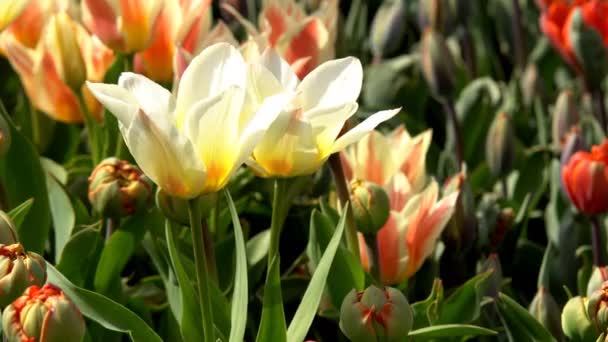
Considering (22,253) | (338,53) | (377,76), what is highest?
(22,253)

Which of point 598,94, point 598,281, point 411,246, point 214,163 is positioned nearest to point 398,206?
point 411,246

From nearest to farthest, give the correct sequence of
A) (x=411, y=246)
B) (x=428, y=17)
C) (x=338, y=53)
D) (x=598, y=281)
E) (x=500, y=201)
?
(x=598, y=281) < (x=411, y=246) < (x=500, y=201) < (x=338, y=53) < (x=428, y=17)

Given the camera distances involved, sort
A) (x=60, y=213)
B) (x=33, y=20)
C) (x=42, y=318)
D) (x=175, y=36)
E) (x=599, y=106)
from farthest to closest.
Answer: (x=599, y=106) < (x=33, y=20) < (x=175, y=36) < (x=60, y=213) < (x=42, y=318)

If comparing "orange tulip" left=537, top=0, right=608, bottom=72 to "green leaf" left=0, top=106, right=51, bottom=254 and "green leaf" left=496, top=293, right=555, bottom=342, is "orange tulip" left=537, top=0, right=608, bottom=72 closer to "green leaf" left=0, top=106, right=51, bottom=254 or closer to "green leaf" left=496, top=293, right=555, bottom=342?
"green leaf" left=496, top=293, right=555, bottom=342

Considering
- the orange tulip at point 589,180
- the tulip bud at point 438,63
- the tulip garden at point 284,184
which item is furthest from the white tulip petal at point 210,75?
the tulip bud at point 438,63

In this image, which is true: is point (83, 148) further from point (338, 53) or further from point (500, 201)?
point (500, 201)

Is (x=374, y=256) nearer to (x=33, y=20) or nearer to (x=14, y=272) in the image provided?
(x=14, y=272)

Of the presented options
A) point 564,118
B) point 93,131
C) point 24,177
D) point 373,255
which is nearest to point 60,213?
point 24,177
